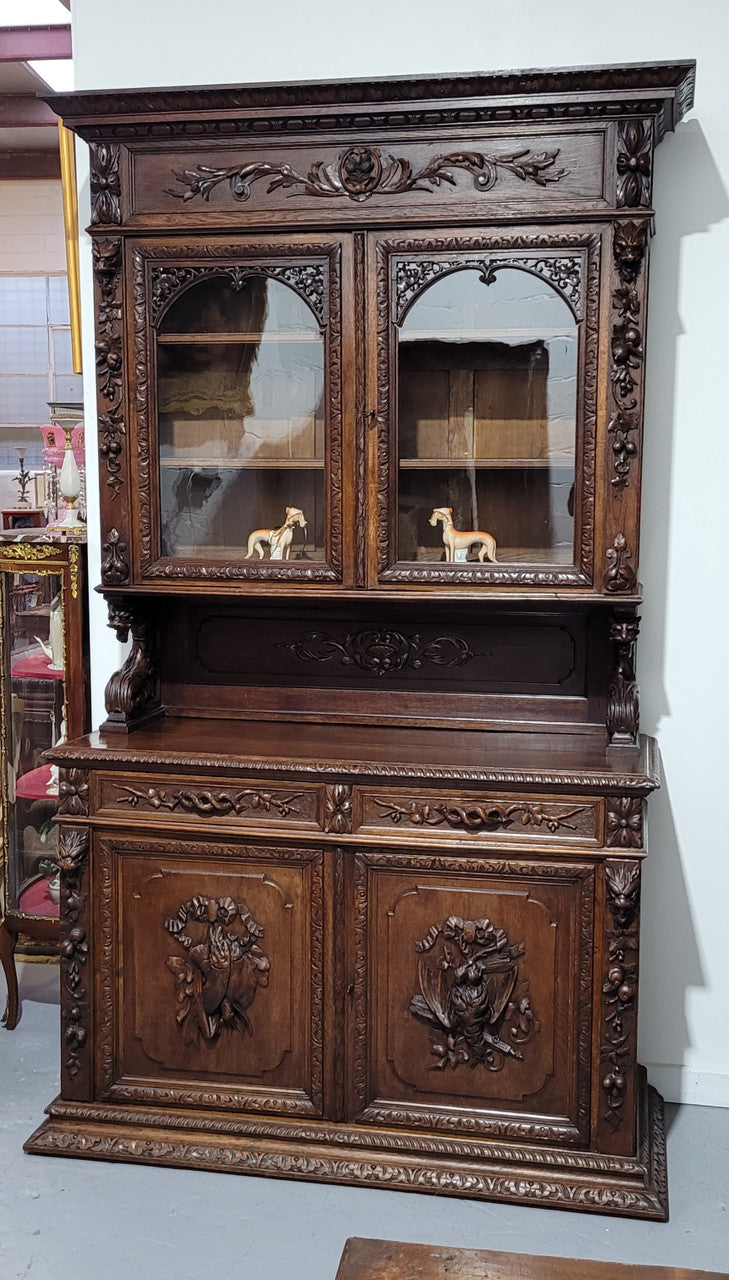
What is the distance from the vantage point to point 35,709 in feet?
10.3

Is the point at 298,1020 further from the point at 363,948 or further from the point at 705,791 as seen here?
the point at 705,791

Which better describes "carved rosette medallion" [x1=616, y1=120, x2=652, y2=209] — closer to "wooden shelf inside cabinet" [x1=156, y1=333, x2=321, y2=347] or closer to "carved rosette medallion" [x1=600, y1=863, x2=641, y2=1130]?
"wooden shelf inside cabinet" [x1=156, y1=333, x2=321, y2=347]

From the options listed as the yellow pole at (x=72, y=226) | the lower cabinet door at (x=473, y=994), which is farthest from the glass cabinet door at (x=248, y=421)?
the lower cabinet door at (x=473, y=994)

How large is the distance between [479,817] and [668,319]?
1.29m

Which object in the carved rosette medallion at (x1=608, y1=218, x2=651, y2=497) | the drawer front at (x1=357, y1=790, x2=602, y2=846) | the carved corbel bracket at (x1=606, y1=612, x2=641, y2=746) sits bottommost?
the drawer front at (x1=357, y1=790, x2=602, y2=846)

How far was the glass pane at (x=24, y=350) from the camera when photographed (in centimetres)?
673

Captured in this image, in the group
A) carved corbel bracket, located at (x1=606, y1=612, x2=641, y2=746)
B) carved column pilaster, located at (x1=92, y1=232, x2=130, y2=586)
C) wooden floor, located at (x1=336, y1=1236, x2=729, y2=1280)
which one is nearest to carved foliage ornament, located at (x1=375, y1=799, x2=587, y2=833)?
carved corbel bracket, located at (x1=606, y1=612, x2=641, y2=746)

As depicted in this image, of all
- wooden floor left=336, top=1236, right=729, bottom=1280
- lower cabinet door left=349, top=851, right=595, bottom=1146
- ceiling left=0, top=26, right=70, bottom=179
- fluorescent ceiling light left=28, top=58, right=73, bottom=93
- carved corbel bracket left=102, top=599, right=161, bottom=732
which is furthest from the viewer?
fluorescent ceiling light left=28, top=58, right=73, bottom=93

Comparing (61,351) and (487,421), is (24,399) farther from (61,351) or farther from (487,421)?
(487,421)

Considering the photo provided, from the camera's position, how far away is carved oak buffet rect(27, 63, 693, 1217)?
2.33 metres

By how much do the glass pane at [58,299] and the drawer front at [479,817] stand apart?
5.21m

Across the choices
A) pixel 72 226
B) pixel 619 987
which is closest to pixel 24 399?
pixel 72 226

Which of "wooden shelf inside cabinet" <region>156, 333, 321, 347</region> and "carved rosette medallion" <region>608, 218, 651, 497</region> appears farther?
"wooden shelf inside cabinet" <region>156, 333, 321, 347</region>

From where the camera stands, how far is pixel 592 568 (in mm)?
2387
